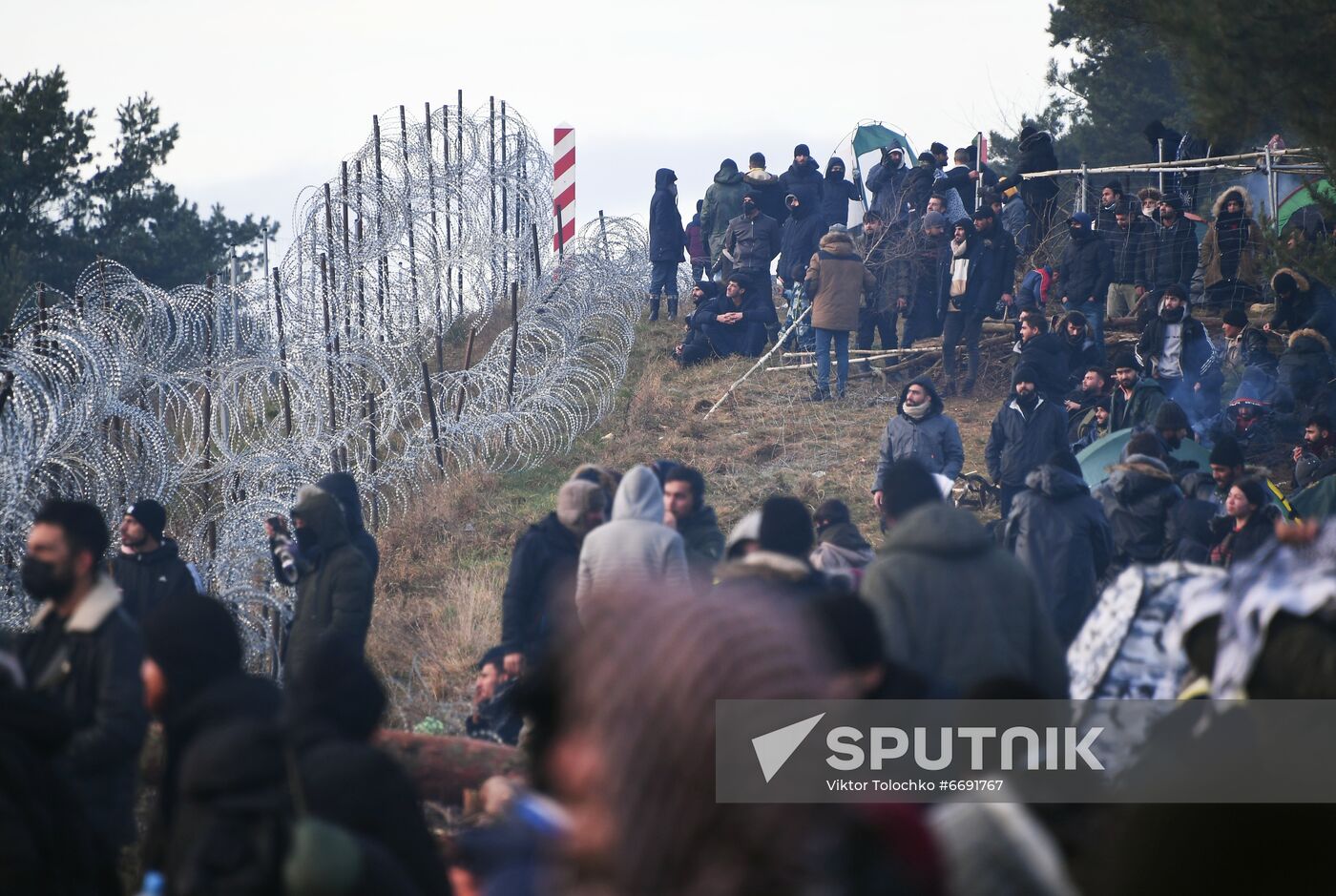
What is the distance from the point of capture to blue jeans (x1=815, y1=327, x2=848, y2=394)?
14.6 meters

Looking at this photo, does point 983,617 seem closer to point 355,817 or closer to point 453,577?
point 355,817

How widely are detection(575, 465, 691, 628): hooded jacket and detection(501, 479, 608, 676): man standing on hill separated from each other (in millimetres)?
254

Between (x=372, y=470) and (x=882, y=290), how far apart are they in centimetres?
660

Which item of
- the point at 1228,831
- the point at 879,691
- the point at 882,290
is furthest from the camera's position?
the point at 882,290

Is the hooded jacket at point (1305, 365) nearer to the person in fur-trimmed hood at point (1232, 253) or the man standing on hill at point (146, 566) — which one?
the person in fur-trimmed hood at point (1232, 253)

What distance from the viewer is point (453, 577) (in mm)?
10914

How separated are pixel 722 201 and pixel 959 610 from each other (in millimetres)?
14443

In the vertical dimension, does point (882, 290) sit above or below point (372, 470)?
above

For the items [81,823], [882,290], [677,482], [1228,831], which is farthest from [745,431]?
[1228,831]

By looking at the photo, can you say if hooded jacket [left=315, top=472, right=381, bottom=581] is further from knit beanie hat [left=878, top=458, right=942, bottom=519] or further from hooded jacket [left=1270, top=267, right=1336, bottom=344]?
hooded jacket [left=1270, top=267, right=1336, bottom=344]

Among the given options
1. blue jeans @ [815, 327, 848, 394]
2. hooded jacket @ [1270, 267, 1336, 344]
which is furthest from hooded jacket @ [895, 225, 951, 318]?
hooded jacket @ [1270, 267, 1336, 344]

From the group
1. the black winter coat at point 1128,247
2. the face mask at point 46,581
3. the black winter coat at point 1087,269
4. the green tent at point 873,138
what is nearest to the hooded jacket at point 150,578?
the face mask at point 46,581

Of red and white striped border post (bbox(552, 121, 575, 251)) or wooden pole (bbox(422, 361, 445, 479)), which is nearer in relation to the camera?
wooden pole (bbox(422, 361, 445, 479))

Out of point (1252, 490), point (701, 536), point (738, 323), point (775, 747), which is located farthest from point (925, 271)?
point (775, 747)
